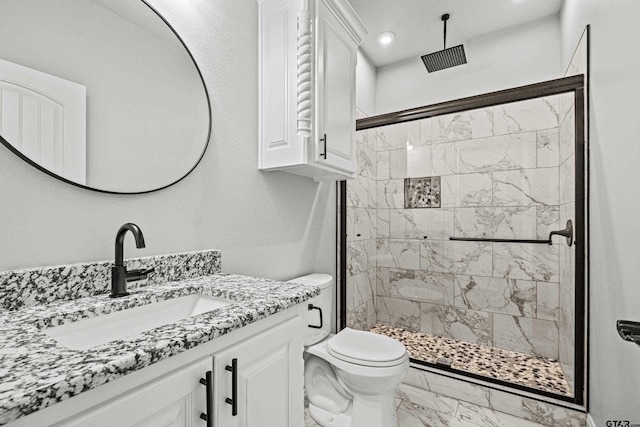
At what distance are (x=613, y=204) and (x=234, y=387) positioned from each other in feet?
5.40

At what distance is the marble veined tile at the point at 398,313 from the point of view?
2.96 metres

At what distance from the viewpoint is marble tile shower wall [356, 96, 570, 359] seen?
2.50 m

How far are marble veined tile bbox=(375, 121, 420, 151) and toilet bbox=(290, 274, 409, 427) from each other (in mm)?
1654

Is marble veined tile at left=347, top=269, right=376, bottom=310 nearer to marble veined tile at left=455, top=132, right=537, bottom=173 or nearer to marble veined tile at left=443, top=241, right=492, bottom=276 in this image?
marble veined tile at left=443, top=241, right=492, bottom=276

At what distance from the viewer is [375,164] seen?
304cm

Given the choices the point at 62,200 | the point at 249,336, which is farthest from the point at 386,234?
the point at 62,200

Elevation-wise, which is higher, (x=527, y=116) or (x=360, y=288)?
(x=527, y=116)

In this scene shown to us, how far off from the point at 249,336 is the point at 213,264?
23.2 inches

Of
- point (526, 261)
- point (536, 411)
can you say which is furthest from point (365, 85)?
point (536, 411)

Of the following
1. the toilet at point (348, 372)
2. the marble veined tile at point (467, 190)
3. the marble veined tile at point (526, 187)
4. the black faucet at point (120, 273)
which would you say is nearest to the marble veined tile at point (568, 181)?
the marble veined tile at point (526, 187)

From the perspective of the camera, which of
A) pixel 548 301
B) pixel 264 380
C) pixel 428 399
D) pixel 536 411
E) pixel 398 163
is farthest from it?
pixel 398 163

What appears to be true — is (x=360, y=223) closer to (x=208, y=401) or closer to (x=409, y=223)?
(x=409, y=223)

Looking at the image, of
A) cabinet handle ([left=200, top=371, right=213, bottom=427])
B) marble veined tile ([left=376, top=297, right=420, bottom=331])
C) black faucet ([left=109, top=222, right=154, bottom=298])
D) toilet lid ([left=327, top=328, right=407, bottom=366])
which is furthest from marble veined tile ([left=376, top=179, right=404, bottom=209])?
cabinet handle ([left=200, top=371, right=213, bottom=427])

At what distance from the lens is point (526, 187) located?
2590 millimetres
